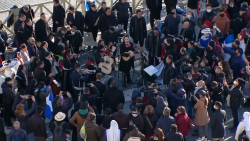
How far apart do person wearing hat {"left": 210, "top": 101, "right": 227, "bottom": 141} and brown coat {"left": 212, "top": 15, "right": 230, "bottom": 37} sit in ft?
19.1

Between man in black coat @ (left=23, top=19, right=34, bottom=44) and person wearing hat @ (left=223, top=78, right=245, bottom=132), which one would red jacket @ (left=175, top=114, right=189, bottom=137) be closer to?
person wearing hat @ (left=223, top=78, right=245, bottom=132)

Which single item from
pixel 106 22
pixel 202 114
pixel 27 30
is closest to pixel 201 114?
pixel 202 114

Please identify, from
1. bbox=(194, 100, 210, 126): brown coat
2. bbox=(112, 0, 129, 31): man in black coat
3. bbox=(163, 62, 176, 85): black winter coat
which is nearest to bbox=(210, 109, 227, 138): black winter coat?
bbox=(194, 100, 210, 126): brown coat

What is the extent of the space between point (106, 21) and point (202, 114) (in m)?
6.11

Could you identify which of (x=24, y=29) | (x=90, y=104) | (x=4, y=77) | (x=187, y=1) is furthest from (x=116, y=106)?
(x=187, y=1)

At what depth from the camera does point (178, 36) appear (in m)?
19.4

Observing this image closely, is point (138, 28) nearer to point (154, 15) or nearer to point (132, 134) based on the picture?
point (154, 15)

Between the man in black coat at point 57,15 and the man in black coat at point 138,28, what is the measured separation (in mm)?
2501

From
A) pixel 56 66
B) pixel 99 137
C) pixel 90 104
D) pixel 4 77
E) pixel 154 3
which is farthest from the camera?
pixel 154 3

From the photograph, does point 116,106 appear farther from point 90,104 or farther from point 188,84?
point 188,84

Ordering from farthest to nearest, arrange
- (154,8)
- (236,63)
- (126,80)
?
(154,8) < (126,80) < (236,63)

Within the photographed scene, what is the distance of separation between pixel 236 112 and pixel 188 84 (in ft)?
4.86

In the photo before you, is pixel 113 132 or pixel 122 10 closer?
pixel 113 132

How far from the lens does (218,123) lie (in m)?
15.6
